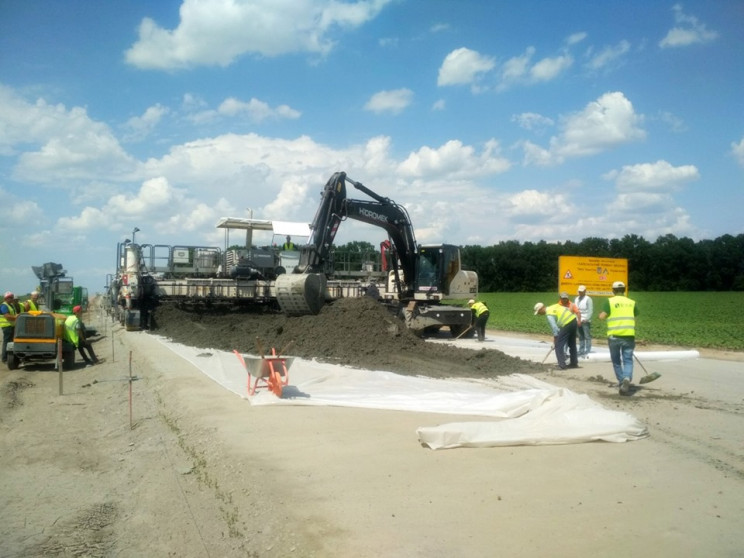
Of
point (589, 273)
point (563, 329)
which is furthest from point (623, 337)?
point (589, 273)

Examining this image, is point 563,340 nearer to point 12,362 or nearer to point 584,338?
point 584,338

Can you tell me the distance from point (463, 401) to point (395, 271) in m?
12.6

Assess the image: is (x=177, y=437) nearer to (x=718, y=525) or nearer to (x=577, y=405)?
(x=577, y=405)

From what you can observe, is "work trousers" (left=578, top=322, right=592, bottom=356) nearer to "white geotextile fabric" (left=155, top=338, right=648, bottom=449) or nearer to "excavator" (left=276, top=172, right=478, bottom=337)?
"white geotextile fabric" (left=155, top=338, right=648, bottom=449)

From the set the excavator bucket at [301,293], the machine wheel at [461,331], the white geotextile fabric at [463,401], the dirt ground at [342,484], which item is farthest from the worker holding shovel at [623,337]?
the machine wheel at [461,331]

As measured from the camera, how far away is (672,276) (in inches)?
3140

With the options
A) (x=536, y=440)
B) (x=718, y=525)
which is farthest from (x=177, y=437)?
(x=718, y=525)

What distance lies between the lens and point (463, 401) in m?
9.35

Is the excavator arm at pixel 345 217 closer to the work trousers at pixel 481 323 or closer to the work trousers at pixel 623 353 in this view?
the work trousers at pixel 481 323

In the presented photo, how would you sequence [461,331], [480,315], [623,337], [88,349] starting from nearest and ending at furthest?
[623,337] → [88,349] → [480,315] → [461,331]

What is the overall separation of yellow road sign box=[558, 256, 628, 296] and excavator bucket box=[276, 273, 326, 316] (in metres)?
7.48

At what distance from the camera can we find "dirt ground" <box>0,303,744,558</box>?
471cm

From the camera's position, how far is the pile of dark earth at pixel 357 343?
13.1 m

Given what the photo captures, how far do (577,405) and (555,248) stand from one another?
8364 cm
